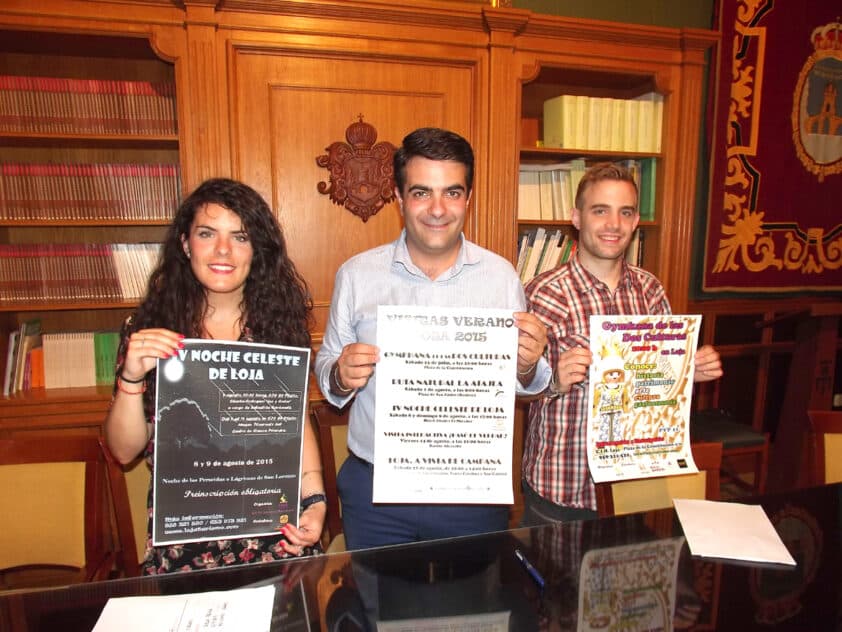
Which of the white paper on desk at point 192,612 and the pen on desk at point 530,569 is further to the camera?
the pen on desk at point 530,569

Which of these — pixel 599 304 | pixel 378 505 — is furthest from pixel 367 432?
pixel 599 304

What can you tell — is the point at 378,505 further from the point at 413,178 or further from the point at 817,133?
the point at 817,133

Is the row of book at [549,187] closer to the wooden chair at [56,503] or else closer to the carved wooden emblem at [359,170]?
the carved wooden emblem at [359,170]

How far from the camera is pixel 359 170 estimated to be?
2.59m

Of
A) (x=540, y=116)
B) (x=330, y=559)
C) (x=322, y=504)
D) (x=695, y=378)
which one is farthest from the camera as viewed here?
(x=540, y=116)

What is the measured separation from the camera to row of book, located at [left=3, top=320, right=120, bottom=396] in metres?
2.50

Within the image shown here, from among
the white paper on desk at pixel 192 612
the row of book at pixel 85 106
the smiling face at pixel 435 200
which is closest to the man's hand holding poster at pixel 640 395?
the smiling face at pixel 435 200

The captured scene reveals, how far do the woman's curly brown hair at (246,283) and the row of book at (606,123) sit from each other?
6.60 ft

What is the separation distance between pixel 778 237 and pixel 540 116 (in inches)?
64.1

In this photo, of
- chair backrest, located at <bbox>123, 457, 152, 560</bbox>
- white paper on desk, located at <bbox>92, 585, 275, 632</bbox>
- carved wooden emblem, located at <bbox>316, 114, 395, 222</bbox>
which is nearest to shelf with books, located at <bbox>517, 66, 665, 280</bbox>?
carved wooden emblem, located at <bbox>316, 114, 395, 222</bbox>

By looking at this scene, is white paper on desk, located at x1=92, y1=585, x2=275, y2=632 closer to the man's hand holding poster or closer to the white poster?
the white poster

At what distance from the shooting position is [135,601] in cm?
97

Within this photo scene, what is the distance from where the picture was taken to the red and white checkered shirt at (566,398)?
1565 millimetres

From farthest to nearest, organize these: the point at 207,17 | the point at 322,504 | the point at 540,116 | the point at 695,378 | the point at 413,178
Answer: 1. the point at 540,116
2. the point at 207,17
3. the point at 695,378
4. the point at 413,178
5. the point at 322,504
